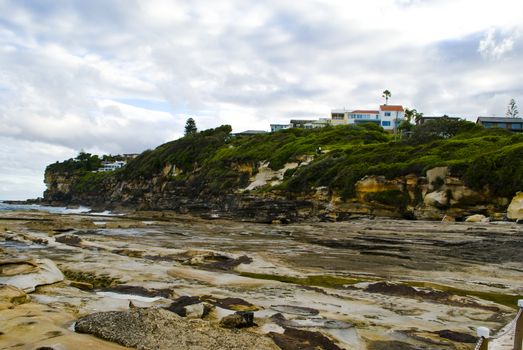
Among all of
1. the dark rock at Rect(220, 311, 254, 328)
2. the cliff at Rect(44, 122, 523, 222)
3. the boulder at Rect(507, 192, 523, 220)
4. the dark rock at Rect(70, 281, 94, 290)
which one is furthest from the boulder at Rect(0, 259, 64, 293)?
the cliff at Rect(44, 122, 523, 222)

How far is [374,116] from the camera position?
118688 mm

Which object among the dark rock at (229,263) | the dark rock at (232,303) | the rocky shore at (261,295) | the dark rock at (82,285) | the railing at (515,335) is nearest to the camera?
the railing at (515,335)

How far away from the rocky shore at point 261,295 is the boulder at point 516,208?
276 inches

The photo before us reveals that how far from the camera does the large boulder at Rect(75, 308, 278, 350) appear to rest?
7.15 meters

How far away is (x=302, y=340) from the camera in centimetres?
792

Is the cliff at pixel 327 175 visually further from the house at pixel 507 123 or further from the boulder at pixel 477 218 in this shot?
the house at pixel 507 123

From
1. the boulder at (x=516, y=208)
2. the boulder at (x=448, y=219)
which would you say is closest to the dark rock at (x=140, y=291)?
the boulder at (x=516, y=208)

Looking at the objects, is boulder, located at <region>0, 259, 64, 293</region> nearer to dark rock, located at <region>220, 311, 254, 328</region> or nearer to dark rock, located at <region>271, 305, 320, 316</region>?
dark rock, located at <region>220, 311, 254, 328</region>

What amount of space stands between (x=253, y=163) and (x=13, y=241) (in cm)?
5282

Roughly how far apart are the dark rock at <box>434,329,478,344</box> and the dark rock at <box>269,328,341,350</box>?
2.49 metres

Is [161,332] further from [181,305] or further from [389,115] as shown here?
[389,115]

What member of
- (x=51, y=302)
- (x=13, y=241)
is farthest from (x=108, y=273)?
(x=13, y=241)

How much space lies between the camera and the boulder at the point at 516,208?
30316 millimetres

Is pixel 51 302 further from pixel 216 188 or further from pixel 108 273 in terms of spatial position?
pixel 216 188
